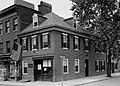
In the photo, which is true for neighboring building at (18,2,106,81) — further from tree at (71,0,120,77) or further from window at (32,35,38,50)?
tree at (71,0,120,77)

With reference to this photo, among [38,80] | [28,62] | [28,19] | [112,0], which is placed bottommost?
[38,80]

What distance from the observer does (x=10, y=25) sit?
2825 cm

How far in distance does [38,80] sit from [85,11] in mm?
11359

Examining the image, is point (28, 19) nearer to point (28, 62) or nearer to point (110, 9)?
point (28, 62)

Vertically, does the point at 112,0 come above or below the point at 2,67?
above

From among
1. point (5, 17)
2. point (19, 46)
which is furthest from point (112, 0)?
point (5, 17)

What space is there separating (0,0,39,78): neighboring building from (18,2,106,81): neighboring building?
1.25 metres

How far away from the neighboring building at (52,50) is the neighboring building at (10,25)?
1254mm

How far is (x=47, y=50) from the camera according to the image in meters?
22.8

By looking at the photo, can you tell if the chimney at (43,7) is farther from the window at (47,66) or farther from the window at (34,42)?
the window at (47,66)

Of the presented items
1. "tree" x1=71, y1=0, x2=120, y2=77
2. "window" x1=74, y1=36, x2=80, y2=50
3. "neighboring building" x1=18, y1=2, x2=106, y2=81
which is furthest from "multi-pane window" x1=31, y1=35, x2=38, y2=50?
"tree" x1=71, y1=0, x2=120, y2=77

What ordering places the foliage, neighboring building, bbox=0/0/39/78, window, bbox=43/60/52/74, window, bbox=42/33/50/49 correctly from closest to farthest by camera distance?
window, bbox=43/60/52/74 → window, bbox=42/33/50/49 → the foliage → neighboring building, bbox=0/0/39/78

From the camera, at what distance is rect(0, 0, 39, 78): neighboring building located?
1057 inches

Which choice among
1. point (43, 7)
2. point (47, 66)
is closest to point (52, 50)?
point (47, 66)
